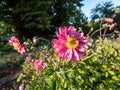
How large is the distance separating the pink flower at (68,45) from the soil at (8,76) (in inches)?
227

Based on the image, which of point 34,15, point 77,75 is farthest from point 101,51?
point 34,15

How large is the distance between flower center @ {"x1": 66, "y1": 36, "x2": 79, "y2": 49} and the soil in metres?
5.75

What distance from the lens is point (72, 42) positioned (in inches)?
116

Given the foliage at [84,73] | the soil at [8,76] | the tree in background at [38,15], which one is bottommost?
the foliage at [84,73]

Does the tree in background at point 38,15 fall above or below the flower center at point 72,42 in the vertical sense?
above

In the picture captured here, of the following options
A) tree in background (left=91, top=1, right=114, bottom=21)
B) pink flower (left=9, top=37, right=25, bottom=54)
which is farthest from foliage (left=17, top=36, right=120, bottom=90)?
tree in background (left=91, top=1, right=114, bottom=21)

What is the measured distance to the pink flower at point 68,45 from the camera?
2.88m

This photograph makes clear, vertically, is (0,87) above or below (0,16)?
below

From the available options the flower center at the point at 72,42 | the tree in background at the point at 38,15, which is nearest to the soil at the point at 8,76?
the flower center at the point at 72,42

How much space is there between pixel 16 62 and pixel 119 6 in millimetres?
24194

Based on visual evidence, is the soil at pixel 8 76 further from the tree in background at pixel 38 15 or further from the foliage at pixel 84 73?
the tree in background at pixel 38 15

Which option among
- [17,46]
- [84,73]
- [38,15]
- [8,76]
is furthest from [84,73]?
[38,15]

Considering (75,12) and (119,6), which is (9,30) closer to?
(75,12)

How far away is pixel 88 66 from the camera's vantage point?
3.95 m
